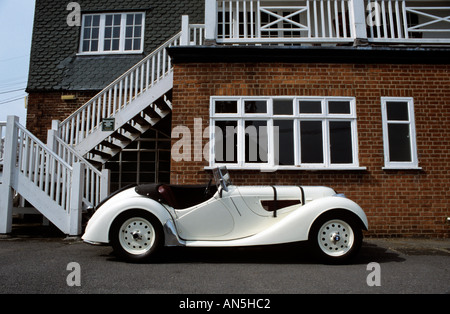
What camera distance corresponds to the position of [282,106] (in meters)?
7.34

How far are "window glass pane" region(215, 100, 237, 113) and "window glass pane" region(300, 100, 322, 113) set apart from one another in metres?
1.51

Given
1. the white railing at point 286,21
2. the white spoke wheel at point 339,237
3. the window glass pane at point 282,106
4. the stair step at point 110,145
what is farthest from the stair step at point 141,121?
the white spoke wheel at point 339,237

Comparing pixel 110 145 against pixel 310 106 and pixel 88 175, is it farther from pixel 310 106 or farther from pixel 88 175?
pixel 310 106

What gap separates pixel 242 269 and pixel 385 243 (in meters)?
3.45

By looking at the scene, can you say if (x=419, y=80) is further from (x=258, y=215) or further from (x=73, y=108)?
(x=73, y=108)

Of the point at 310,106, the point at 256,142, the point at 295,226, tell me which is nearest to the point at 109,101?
the point at 256,142

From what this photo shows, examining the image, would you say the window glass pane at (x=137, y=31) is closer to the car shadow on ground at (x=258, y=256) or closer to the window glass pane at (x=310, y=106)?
the window glass pane at (x=310, y=106)

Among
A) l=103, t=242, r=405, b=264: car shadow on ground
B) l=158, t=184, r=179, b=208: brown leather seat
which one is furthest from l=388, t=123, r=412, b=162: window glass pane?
l=158, t=184, r=179, b=208: brown leather seat

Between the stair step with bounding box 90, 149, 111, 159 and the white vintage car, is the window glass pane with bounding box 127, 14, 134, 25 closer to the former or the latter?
the stair step with bounding box 90, 149, 111, 159

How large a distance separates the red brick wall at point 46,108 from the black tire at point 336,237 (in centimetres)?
919

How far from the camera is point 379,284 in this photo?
3.57m

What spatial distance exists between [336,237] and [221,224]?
61.1 inches

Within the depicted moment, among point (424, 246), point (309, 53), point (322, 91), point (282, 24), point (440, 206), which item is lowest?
point (424, 246)
